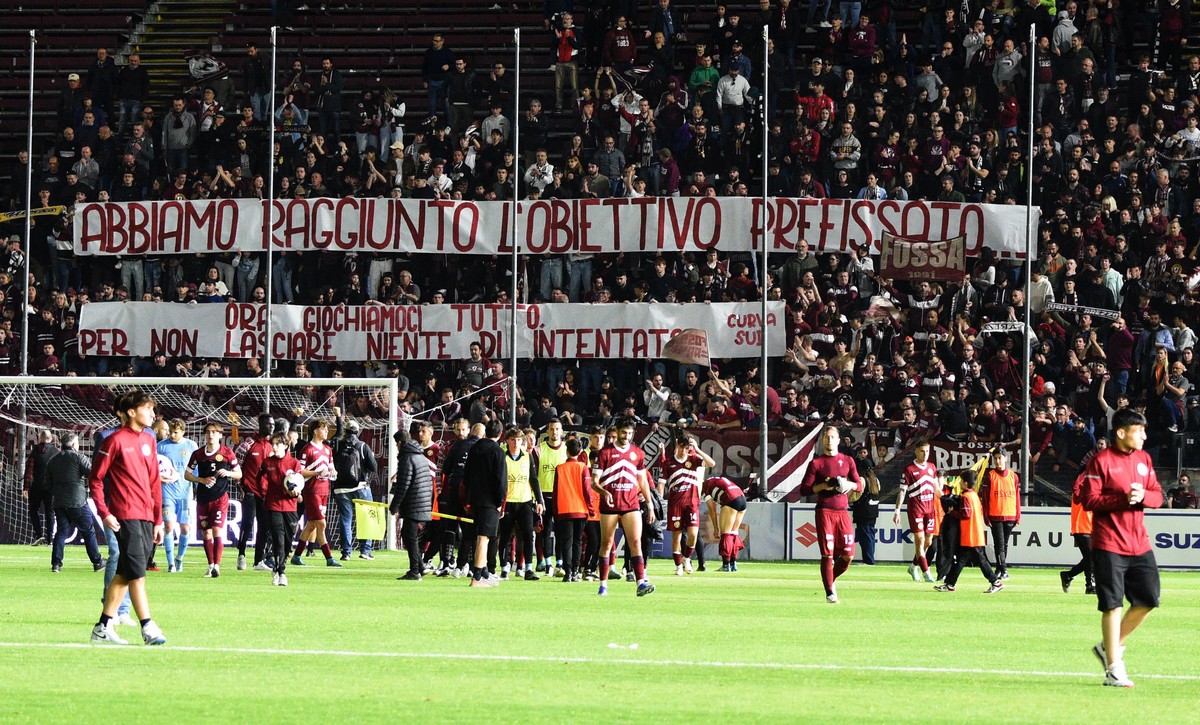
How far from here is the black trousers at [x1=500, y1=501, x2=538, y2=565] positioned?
23109mm

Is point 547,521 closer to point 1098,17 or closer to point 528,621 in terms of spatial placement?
point 528,621

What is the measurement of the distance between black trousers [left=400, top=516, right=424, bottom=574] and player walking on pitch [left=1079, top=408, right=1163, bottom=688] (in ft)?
38.5

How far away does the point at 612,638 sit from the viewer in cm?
1484

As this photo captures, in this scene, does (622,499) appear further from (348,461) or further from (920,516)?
(348,461)

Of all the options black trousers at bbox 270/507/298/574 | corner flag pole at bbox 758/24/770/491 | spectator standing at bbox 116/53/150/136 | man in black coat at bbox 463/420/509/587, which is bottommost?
black trousers at bbox 270/507/298/574

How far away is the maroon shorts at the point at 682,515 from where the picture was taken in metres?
26.0

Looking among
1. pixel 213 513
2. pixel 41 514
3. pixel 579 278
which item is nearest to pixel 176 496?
pixel 213 513

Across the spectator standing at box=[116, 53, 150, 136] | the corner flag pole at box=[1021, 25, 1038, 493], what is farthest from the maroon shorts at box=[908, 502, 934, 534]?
the spectator standing at box=[116, 53, 150, 136]

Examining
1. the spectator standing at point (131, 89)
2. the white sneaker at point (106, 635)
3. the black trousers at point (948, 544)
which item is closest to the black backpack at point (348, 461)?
the black trousers at point (948, 544)

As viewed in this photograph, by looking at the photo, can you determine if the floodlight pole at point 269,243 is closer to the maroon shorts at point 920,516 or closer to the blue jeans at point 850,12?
the maroon shorts at point 920,516

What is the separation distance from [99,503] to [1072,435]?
19.5m

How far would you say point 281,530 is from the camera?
885 inches

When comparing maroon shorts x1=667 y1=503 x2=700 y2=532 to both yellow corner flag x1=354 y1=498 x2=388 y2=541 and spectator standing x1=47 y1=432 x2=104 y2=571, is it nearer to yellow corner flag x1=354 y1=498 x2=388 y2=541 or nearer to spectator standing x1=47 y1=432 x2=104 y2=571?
yellow corner flag x1=354 y1=498 x2=388 y2=541

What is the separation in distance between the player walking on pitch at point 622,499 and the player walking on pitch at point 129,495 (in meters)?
7.46
